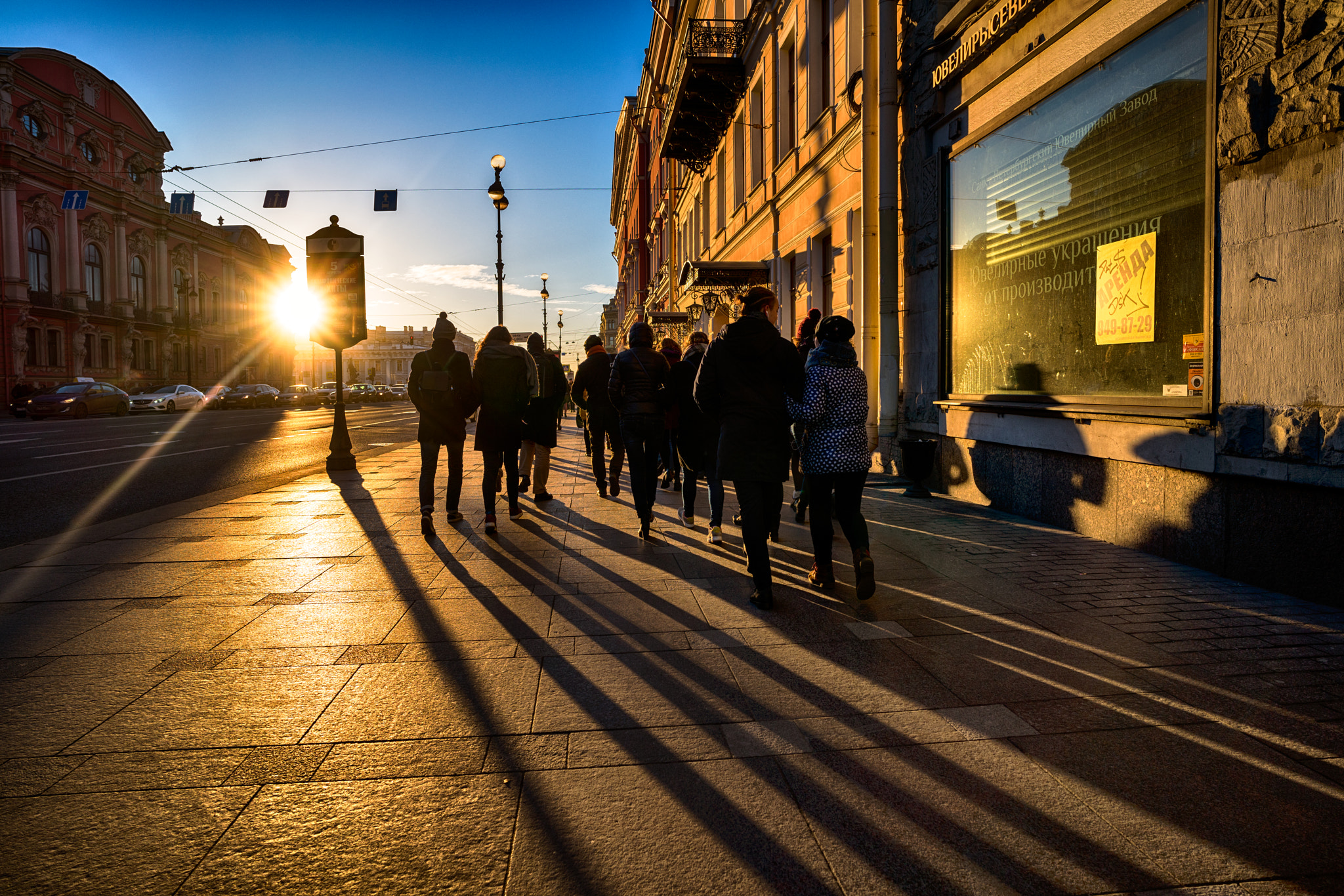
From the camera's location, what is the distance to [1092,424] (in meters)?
6.77

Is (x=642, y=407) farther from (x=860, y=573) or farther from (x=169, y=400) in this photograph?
(x=169, y=400)

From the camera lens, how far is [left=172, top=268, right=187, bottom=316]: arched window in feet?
182

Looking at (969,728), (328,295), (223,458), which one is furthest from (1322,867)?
(223,458)

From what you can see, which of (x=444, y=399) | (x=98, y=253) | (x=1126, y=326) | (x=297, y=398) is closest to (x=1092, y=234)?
(x=1126, y=326)

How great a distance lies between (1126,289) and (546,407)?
221 inches

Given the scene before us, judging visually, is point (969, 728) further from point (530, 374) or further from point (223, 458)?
point (223, 458)

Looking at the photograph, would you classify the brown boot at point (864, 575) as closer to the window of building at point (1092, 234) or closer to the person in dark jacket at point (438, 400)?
the window of building at point (1092, 234)

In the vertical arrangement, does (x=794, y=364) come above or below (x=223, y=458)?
above

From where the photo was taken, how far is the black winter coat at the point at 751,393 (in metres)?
5.05

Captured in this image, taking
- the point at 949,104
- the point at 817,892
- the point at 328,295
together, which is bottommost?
the point at 817,892

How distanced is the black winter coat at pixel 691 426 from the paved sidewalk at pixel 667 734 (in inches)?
64.0

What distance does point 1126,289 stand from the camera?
6.64 m

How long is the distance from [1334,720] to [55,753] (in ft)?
15.5

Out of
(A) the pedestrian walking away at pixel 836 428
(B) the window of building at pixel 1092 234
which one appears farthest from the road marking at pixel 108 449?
(B) the window of building at pixel 1092 234
